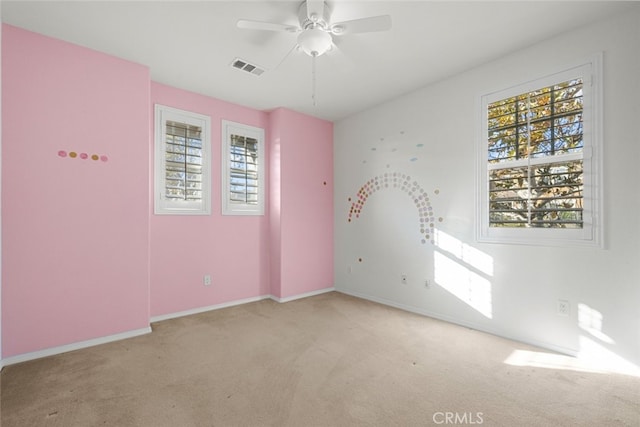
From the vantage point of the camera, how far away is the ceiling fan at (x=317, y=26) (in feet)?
→ 6.45

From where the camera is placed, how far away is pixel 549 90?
2.58m

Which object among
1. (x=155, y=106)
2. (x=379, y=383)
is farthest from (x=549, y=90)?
(x=155, y=106)

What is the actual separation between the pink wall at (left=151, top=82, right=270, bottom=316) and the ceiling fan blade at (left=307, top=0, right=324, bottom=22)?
2.13 metres

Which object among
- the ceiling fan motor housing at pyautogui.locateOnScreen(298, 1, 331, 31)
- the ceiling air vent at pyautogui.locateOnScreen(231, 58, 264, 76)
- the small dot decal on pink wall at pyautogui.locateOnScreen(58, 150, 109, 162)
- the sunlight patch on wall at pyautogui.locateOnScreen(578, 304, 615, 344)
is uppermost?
the ceiling air vent at pyautogui.locateOnScreen(231, 58, 264, 76)

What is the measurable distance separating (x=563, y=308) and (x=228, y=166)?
3795 millimetres

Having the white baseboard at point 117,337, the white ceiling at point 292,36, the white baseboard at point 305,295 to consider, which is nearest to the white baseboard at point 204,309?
the white baseboard at point 117,337

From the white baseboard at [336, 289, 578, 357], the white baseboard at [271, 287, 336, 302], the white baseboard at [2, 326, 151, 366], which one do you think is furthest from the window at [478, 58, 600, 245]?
the white baseboard at [2, 326, 151, 366]

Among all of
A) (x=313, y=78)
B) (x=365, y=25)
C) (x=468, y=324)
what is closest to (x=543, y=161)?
(x=468, y=324)

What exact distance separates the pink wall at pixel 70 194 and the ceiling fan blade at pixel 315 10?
191 cm

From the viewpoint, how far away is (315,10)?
2.04 metres

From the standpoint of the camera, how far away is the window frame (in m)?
3.84

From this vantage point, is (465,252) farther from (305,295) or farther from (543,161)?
(305,295)

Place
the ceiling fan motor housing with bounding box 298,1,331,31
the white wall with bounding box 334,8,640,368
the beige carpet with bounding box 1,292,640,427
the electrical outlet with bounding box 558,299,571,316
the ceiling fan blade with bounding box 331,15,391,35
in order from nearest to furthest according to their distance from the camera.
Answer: the beige carpet with bounding box 1,292,640,427, the ceiling fan blade with bounding box 331,15,391,35, the ceiling fan motor housing with bounding box 298,1,331,31, the white wall with bounding box 334,8,640,368, the electrical outlet with bounding box 558,299,571,316

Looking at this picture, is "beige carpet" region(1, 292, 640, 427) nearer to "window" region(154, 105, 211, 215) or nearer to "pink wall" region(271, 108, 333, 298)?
"pink wall" region(271, 108, 333, 298)
